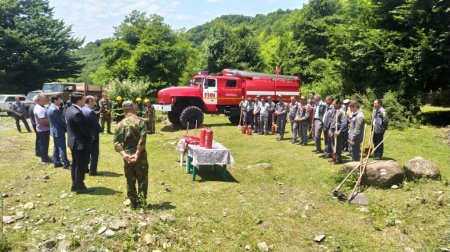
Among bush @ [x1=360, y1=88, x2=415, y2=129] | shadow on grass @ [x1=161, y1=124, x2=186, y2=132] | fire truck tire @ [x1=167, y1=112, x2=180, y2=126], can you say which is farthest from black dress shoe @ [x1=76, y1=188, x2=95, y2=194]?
bush @ [x1=360, y1=88, x2=415, y2=129]

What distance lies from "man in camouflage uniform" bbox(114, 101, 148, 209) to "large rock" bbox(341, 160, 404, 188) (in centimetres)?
474

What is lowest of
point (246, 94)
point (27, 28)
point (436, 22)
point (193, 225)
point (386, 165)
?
point (193, 225)

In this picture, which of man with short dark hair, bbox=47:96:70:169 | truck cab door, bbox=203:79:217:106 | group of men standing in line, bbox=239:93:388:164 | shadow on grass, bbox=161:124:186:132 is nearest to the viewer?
man with short dark hair, bbox=47:96:70:169

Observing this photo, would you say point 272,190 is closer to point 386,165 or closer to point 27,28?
point 386,165

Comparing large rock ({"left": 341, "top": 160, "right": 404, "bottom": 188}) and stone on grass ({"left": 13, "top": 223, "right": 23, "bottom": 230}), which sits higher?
large rock ({"left": 341, "top": 160, "right": 404, "bottom": 188})

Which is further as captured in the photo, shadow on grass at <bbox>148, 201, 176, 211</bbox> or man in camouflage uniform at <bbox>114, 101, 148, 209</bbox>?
shadow on grass at <bbox>148, 201, 176, 211</bbox>

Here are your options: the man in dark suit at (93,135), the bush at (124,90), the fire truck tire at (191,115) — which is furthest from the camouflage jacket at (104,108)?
the bush at (124,90)

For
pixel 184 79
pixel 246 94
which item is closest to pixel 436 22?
pixel 246 94

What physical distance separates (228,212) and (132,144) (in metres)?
2.05

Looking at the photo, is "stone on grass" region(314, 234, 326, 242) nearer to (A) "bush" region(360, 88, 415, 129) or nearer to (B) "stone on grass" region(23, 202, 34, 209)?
(B) "stone on grass" region(23, 202, 34, 209)

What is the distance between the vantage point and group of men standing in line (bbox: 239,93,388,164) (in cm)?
931

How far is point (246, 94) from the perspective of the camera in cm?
1792

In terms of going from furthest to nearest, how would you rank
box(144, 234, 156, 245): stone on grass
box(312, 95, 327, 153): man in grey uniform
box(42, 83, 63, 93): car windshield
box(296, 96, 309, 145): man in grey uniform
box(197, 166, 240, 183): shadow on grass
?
box(42, 83, 63, 93): car windshield < box(296, 96, 309, 145): man in grey uniform < box(312, 95, 327, 153): man in grey uniform < box(197, 166, 240, 183): shadow on grass < box(144, 234, 156, 245): stone on grass

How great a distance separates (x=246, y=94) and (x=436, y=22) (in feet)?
28.6
